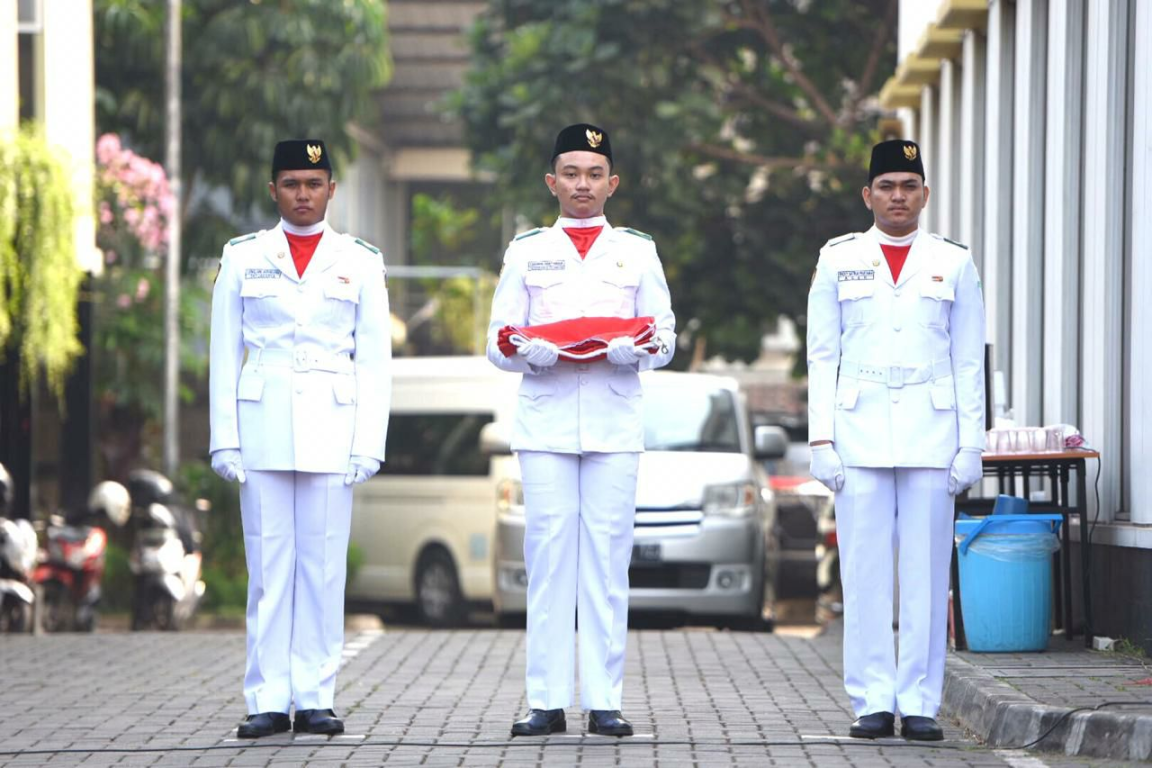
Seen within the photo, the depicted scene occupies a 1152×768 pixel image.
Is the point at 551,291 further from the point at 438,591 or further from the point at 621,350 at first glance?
the point at 438,591

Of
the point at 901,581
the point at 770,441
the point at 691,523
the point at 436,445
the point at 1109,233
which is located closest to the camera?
the point at 901,581

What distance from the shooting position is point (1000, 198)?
14734 mm

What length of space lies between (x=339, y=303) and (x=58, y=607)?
30.7ft

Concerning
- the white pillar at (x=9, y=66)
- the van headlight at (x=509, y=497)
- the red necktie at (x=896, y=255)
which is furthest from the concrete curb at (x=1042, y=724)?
the white pillar at (x=9, y=66)

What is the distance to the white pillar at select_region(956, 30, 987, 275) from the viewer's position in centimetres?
1592

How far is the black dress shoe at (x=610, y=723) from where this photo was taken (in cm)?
826

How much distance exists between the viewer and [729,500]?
1575cm

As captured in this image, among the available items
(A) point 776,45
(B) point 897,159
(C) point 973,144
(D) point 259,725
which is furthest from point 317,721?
(A) point 776,45

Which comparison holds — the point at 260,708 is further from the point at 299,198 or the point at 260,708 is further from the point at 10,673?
the point at 10,673

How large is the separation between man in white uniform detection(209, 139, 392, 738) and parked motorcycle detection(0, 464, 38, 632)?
805 cm

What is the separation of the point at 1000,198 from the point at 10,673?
697 centimetres

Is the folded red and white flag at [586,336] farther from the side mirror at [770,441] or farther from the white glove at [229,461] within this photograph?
the side mirror at [770,441]

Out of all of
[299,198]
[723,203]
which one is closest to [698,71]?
[723,203]

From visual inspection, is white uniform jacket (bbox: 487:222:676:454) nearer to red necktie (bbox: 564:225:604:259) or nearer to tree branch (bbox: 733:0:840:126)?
red necktie (bbox: 564:225:604:259)
